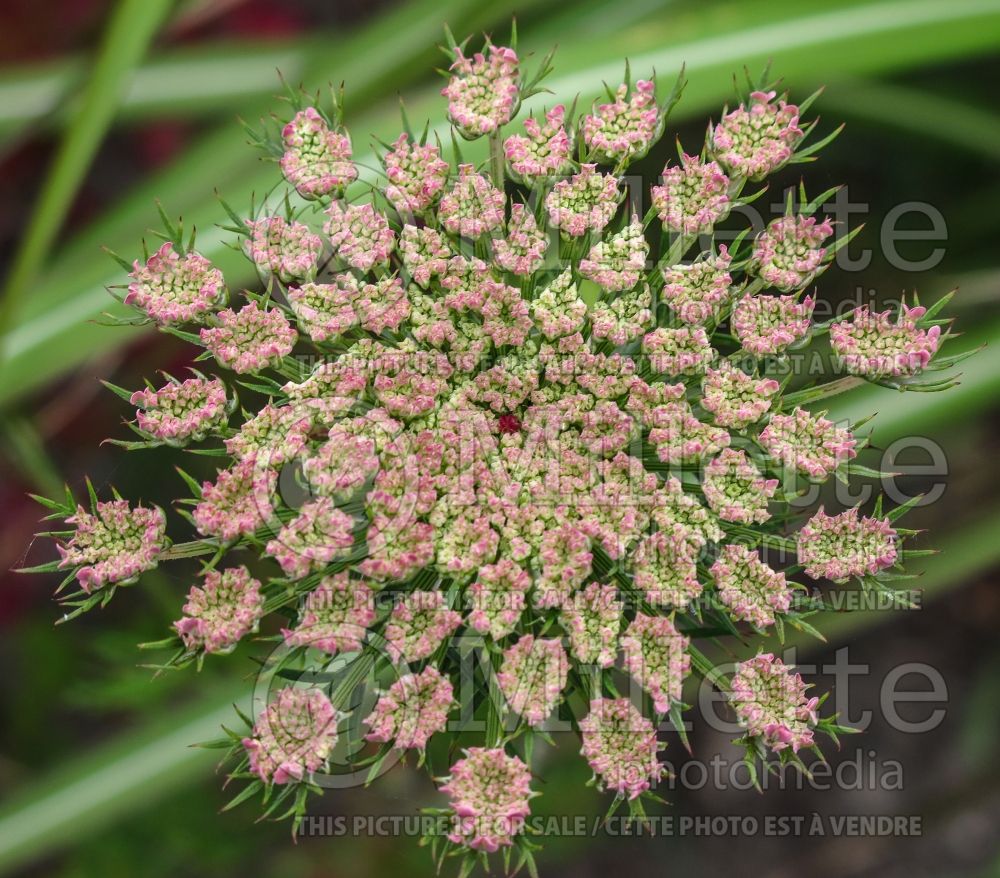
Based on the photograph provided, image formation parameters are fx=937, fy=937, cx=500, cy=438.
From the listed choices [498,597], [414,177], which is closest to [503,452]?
[498,597]

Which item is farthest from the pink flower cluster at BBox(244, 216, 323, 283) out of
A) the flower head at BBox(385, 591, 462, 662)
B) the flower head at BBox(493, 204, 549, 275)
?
Answer: the flower head at BBox(385, 591, 462, 662)

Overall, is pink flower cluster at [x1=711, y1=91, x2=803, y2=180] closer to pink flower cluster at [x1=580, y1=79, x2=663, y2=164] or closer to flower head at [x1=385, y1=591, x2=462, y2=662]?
pink flower cluster at [x1=580, y1=79, x2=663, y2=164]

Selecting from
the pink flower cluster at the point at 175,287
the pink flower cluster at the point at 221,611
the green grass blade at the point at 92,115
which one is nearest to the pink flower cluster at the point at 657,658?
the pink flower cluster at the point at 221,611

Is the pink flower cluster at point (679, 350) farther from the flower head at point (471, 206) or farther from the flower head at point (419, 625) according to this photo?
the flower head at point (419, 625)

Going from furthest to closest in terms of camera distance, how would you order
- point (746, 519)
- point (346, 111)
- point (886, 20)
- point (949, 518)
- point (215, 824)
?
point (949, 518) < point (215, 824) < point (346, 111) < point (886, 20) < point (746, 519)

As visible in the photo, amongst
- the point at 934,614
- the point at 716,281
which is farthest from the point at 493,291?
the point at 934,614

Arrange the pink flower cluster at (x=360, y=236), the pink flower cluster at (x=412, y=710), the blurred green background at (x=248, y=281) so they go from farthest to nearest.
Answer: the blurred green background at (x=248, y=281) < the pink flower cluster at (x=360, y=236) < the pink flower cluster at (x=412, y=710)

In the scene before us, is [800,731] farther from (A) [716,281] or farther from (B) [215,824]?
(B) [215,824]
